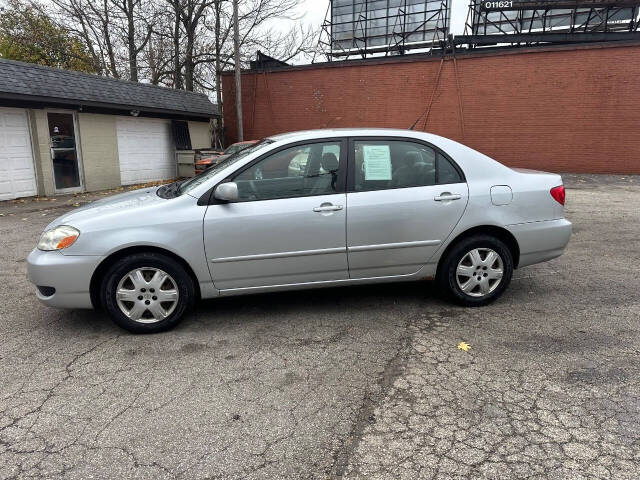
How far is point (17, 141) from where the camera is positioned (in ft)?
37.2

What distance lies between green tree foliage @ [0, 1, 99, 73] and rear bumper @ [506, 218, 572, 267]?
75.7 feet

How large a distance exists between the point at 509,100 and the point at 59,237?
648 inches

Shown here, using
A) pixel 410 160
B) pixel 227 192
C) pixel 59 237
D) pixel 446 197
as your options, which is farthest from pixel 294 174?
pixel 59 237

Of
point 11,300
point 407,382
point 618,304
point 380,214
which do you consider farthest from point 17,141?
point 618,304

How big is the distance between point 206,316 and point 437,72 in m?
15.7

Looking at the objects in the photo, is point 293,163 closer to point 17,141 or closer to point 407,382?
point 407,382

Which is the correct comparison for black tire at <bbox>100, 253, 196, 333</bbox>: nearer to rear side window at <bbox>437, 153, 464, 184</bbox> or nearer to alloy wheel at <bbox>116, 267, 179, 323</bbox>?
alloy wheel at <bbox>116, 267, 179, 323</bbox>

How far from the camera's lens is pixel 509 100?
1655 centimetres

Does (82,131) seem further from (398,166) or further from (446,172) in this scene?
(446,172)

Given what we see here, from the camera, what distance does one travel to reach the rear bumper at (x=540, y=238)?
4.17m

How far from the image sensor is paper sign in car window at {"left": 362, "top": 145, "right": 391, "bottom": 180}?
3.96m

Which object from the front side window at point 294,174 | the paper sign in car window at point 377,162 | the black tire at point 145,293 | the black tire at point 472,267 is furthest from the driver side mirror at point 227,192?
the black tire at point 472,267

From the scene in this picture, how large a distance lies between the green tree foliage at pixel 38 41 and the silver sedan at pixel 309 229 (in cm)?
2177

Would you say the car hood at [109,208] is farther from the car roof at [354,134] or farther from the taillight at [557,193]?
the taillight at [557,193]
